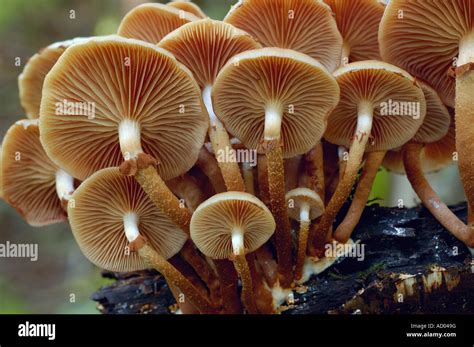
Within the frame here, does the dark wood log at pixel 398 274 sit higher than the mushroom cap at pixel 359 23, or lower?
lower

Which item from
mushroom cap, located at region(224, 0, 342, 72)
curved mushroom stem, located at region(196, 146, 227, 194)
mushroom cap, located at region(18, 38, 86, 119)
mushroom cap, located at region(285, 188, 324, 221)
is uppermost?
mushroom cap, located at region(18, 38, 86, 119)

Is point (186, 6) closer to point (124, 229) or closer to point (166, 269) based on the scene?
point (124, 229)

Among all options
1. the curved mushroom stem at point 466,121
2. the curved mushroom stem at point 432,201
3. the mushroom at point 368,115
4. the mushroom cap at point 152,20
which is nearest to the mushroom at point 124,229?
the mushroom at point 368,115

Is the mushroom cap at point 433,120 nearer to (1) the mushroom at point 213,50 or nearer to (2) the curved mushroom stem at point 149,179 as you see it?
(1) the mushroom at point 213,50

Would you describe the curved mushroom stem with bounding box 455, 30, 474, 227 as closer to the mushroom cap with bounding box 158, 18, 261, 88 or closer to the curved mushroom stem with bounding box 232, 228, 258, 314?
the mushroom cap with bounding box 158, 18, 261, 88

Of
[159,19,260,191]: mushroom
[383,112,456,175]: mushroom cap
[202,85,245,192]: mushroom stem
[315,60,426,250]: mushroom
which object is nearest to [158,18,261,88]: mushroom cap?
[159,19,260,191]: mushroom

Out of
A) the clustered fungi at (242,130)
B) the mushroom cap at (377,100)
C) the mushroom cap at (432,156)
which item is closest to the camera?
the clustered fungi at (242,130)

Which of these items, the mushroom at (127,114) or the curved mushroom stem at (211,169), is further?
the curved mushroom stem at (211,169)
